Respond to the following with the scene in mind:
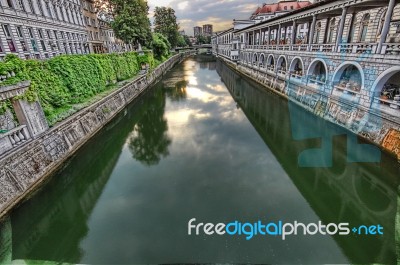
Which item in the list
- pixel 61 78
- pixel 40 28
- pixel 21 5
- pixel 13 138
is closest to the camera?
pixel 13 138

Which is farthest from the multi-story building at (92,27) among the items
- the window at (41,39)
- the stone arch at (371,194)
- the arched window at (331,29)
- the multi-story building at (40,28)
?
the stone arch at (371,194)

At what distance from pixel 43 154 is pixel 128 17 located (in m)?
38.6

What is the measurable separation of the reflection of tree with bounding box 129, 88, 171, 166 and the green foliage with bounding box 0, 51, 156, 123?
18.6 ft

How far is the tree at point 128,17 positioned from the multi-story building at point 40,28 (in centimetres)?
619

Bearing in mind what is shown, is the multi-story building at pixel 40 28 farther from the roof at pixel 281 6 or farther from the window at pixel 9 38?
the roof at pixel 281 6

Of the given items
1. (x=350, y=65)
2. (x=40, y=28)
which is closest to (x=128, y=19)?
A: (x=40, y=28)

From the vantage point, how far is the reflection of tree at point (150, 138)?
15.5 metres

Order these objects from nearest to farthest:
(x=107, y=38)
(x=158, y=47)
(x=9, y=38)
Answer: (x=9, y=38) → (x=107, y=38) → (x=158, y=47)

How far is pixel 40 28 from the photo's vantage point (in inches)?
1176

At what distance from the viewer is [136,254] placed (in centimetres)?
798

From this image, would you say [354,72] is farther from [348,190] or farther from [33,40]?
[33,40]

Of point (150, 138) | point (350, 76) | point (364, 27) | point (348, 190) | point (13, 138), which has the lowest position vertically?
point (348, 190)

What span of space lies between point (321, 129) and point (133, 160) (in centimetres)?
1485

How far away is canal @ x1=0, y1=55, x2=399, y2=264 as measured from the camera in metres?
8.05
